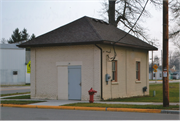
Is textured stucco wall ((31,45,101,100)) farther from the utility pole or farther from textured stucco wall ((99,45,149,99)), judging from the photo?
the utility pole

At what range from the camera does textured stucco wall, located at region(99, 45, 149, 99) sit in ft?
60.0

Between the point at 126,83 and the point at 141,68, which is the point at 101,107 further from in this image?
the point at 141,68

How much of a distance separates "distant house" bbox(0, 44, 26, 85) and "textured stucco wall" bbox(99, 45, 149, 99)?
27.7 m

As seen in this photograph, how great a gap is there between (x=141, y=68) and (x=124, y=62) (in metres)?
2.83

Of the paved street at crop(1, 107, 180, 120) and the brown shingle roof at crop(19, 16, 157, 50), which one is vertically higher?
the brown shingle roof at crop(19, 16, 157, 50)

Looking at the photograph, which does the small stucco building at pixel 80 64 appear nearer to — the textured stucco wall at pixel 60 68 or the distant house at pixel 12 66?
the textured stucco wall at pixel 60 68

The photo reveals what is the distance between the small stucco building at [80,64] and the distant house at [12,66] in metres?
26.8

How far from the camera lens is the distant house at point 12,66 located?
149 feet

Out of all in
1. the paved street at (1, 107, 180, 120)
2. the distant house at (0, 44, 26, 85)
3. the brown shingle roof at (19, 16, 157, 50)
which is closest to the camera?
the paved street at (1, 107, 180, 120)

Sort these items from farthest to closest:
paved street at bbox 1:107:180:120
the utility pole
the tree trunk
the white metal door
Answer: the tree trunk → the white metal door → the utility pole → paved street at bbox 1:107:180:120

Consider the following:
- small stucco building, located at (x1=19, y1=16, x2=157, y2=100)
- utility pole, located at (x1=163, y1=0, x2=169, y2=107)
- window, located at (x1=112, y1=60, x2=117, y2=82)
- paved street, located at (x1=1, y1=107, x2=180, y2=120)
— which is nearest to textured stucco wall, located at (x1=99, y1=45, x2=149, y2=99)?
small stucco building, located at (x1=19, y1=16, x2=157, y2=100)

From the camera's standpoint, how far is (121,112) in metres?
12.5

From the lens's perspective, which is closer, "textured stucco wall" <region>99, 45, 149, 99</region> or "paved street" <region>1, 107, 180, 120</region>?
"paved street" <region>1, 107, 180, 120</region>

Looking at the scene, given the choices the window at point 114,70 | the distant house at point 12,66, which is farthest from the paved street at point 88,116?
the distant house at point 12,66
